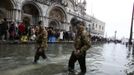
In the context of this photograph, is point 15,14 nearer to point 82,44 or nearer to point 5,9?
point 5,9

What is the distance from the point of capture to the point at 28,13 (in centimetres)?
3562

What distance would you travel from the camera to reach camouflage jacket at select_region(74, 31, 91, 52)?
300 inches

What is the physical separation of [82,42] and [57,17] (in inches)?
1367

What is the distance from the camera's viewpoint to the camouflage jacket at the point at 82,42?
25.0 feet

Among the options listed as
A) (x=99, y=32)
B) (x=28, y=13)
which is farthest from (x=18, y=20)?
(x=99, y=32)

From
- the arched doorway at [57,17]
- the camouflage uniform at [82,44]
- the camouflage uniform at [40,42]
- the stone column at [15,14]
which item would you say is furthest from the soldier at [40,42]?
the arched doorway at [57,17]

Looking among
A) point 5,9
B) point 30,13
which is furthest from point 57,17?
point 5,9

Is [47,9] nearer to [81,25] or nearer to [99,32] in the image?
[81,25]

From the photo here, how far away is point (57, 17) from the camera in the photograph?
138 ft

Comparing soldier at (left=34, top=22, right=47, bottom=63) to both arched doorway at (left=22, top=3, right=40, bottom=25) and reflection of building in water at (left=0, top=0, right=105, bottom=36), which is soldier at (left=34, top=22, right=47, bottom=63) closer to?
reflection of building in water at (left=0, top=0, right=105, bottom=36)

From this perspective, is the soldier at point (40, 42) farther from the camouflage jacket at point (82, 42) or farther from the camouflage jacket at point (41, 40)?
the camouflage jacket at point (82, 42)

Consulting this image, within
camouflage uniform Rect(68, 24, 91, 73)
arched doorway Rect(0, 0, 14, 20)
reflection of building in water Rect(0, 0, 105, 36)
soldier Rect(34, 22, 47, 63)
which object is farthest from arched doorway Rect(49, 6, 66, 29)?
camouflage uniform Rect(68, 24, 91, 73)

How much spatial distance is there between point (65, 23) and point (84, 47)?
36378mm

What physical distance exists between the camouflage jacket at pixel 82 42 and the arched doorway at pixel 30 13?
2713 cm
